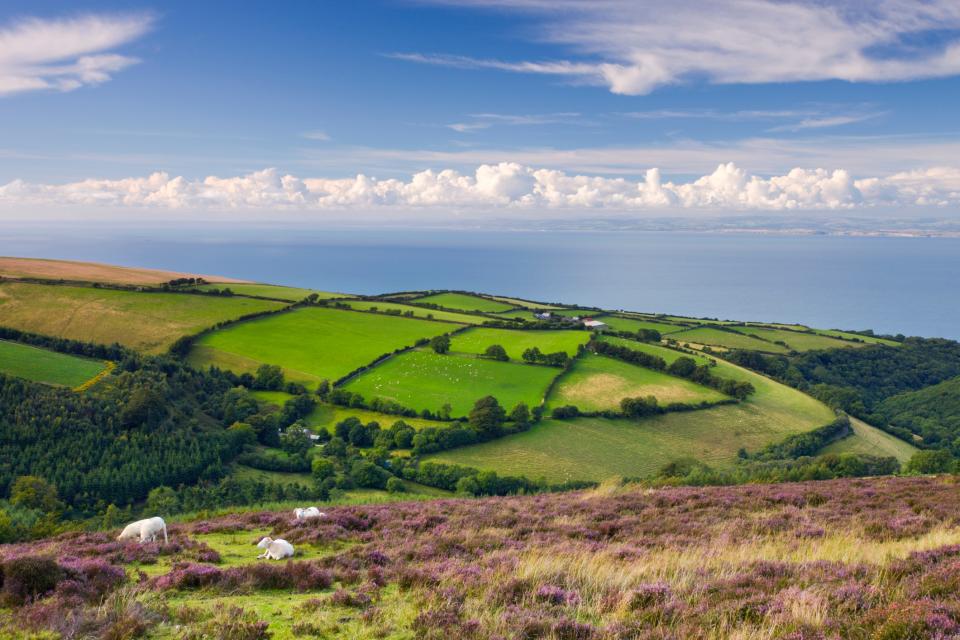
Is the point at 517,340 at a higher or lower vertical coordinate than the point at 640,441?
higher

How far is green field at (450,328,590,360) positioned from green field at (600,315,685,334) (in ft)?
80.0

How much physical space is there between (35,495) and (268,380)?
36.3 m

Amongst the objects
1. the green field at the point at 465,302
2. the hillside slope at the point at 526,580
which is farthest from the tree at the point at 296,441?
the green field at the point at 465,302

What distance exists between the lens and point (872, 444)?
62156 millimetres

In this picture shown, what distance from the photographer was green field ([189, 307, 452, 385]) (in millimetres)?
72688

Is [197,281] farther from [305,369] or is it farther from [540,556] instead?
[540,556]

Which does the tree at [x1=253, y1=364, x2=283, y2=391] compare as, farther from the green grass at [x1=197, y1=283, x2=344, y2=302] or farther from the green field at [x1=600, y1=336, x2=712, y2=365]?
the green field at [x1=600, y1=336, x2=712, y2=365]

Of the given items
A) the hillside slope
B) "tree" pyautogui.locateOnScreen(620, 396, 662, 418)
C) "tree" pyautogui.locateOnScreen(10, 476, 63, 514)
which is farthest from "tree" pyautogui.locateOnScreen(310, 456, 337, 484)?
"tree" pyautogui.locateOnScreen(620, 396, 662, 418)

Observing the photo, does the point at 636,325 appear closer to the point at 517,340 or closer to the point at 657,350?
the point at 657,350

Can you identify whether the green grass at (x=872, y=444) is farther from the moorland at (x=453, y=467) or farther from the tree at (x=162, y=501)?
the tree at (x=162, y=501)

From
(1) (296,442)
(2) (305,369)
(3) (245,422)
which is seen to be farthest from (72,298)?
(1) (296,442)

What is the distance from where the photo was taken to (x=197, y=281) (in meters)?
106

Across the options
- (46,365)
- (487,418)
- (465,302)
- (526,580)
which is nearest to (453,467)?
(487,418)

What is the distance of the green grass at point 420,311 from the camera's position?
10081cm
